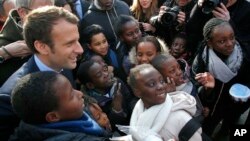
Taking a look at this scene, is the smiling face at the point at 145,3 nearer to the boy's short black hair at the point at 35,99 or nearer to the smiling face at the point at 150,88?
the smiling face at the point at 150,88

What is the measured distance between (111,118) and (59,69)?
0.63 m

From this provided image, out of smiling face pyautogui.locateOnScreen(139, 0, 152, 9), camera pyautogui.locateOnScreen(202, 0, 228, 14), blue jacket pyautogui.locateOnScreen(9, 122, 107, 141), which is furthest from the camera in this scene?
smiling face pyautogui.locateOnScreen(139, 0, 152, 9)

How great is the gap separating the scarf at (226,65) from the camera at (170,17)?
684 millimetres

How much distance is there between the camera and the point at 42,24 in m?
1.74

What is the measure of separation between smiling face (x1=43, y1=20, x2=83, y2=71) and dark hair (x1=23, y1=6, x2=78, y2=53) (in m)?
0.02

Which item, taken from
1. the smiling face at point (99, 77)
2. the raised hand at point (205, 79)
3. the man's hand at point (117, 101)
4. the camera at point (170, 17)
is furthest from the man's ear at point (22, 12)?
the camera at point (170, 17)

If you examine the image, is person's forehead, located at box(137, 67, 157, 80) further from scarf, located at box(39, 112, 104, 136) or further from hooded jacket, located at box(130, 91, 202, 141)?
scarf, located at box(39, 112, 104, 136)

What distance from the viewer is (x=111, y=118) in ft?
7.65

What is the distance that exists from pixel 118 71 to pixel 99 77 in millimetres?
499

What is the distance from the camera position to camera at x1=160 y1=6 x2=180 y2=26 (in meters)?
3.17

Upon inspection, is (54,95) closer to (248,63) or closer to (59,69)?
(59,69)

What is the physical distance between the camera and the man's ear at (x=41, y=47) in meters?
1.78

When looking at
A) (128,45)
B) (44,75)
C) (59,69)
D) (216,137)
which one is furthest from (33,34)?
(216,137)

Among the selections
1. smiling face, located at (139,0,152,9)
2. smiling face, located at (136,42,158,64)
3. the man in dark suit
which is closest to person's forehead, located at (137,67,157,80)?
the man in dark suit
